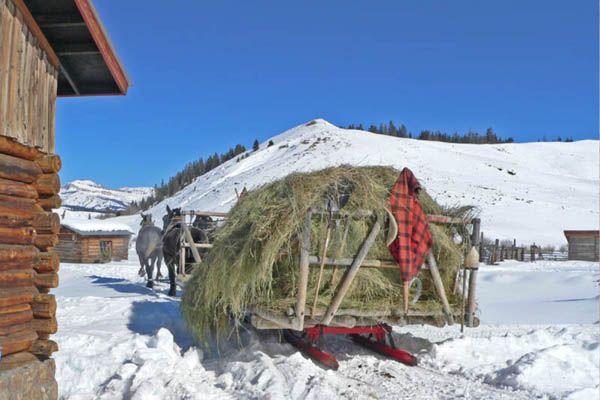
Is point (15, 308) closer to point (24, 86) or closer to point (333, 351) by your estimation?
point (24, 86)

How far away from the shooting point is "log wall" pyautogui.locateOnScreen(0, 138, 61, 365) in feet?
17.7

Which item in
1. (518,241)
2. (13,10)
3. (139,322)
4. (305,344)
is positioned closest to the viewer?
(13,10)

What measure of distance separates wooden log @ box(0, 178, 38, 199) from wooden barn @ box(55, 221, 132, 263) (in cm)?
2958

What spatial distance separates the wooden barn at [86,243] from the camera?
111 ft

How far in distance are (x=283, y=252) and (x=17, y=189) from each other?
2948mm

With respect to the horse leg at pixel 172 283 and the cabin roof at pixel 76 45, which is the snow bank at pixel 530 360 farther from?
the horse leg at pixel 172 283

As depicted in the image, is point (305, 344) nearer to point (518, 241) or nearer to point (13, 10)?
point (13, 10)

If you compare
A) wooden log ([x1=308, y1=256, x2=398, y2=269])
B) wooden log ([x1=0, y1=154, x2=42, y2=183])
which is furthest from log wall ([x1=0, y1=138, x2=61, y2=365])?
wooden log ([x1=308, y1=256, x2=398, y2=269])

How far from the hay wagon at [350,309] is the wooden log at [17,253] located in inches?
99.6

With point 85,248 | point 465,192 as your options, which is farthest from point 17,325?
point 465,192

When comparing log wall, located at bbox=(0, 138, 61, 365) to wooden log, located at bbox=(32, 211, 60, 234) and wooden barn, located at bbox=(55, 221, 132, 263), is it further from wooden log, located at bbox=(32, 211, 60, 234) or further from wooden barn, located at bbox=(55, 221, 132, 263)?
wooden barn, located at bbox=(55, 221, 132, 263)

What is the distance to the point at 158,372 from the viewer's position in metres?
6.25

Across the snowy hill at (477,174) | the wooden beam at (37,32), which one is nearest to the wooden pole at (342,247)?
the wooden beam at (37,32)

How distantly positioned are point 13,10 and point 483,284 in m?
17.9
